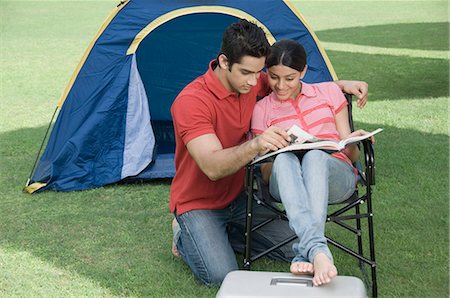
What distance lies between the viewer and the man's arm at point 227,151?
2855mm

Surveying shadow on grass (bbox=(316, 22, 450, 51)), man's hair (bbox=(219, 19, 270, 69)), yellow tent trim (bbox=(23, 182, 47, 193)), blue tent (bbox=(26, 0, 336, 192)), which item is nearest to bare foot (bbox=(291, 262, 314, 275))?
man's hair (bbox=(219, 19, 270, 69))

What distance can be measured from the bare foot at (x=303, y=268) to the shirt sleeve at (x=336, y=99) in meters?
0.91

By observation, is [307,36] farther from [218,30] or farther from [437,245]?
[437,245]

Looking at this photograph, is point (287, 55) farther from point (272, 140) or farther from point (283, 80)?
point (272, 140)

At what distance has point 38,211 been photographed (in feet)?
14.2

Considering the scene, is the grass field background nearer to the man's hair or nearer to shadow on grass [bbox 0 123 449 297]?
shadow on grass [bbox 0 123 449 297]

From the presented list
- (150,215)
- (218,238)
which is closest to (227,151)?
(218,238)

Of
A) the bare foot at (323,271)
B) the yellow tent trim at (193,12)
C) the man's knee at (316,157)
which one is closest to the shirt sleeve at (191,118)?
the man's knee at (316,157)

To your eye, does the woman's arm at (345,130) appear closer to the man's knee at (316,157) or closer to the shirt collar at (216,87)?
the man's knee at (316,157)

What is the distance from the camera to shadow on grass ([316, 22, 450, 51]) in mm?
11055

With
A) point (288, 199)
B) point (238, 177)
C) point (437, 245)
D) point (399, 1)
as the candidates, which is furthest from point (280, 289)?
point (399, 1)

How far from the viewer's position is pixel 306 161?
9.80 ft

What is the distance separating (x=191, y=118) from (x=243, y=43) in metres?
0.35

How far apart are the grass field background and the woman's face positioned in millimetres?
745
